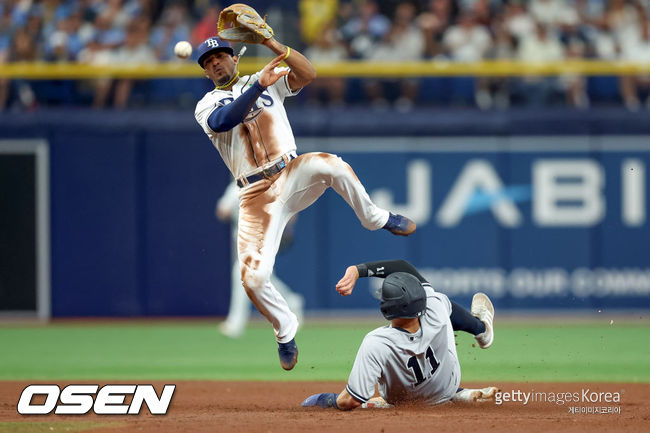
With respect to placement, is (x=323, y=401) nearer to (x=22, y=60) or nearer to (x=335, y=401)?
(x=335, y=401)

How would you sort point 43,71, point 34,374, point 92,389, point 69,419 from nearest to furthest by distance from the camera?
1. point 69,419
2. point 92,389
3. point 34,374
4. point 43,71

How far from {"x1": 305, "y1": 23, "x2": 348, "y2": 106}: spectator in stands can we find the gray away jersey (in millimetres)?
7153

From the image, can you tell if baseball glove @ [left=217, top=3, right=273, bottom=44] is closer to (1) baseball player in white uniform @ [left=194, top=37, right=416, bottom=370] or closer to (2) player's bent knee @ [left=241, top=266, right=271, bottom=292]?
(1) baseball player in white uniform @ [left=194, top=37, right=416, bottom=370]

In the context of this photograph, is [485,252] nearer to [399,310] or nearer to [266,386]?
[266,386]

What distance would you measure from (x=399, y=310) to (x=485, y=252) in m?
7.46

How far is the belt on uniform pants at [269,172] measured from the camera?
750 cm

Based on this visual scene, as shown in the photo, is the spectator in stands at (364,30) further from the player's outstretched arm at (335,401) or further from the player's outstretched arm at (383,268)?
the player's outstretched arm at (335,401)

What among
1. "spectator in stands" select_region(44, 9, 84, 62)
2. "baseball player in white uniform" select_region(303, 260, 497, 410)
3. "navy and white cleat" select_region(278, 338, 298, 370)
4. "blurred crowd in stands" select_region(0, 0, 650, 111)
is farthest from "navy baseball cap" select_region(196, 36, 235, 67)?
"spectator in stands" select_region(44, 9, 84, 62)

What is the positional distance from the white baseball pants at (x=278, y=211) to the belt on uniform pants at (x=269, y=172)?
3cm

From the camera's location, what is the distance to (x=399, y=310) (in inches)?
263

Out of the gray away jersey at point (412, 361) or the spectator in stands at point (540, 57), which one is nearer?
the gray away jersey at point (412, 361)

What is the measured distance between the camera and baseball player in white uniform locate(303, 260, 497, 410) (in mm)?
6703

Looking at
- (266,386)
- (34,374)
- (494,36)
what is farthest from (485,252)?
(34,374)

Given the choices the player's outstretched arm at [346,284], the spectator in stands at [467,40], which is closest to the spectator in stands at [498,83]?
the spectator in stands at [467,40]
